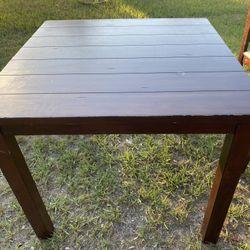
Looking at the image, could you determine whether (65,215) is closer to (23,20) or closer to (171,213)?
(171,213)

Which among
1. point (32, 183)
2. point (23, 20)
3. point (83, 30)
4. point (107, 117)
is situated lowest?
point (23, 20)

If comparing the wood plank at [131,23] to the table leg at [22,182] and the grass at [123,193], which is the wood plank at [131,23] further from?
the table leg at [22,182]

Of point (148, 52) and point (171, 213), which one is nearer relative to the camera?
point (148, 52)

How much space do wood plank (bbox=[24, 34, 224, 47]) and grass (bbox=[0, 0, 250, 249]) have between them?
824 millimetres

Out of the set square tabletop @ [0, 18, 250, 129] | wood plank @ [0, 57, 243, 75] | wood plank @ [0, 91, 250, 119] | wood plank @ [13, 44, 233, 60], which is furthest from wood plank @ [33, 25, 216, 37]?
wood plank @ [0, 91, 250, 119]

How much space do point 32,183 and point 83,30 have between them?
1080 millimetres

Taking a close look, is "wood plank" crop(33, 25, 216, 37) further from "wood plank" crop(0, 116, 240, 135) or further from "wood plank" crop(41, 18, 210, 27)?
"wood plank" crop(0, 116, 240, 135)

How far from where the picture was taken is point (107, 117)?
104cm

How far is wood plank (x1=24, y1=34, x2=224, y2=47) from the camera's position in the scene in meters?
1.66

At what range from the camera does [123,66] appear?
139cm

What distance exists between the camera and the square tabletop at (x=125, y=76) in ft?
3.51

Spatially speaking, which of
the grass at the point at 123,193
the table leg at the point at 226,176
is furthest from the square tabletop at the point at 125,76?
the grass at the point at 123,193

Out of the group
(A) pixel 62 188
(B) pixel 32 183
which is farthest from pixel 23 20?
(B) pixel 32 183

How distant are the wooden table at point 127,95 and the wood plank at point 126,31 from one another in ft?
0.15
